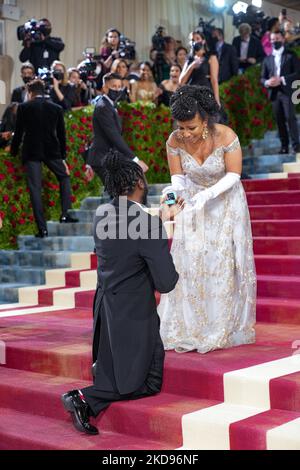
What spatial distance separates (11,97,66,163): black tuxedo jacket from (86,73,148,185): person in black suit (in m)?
0.75

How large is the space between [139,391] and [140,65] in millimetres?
7653

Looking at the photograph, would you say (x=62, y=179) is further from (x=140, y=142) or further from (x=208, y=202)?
(x=208, y=202)

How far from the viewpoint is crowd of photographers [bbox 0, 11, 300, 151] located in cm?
912

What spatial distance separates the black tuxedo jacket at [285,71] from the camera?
979 centimetres

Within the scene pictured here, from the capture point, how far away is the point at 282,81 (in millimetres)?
9797

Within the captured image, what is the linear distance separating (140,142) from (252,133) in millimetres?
1991

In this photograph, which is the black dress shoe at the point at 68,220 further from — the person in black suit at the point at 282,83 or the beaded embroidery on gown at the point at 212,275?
the beaded embroidery on gown at the point at 212,275

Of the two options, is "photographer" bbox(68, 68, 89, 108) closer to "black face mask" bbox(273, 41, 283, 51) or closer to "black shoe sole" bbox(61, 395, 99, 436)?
"black face mask" bbox(273, 41, 283, 51)

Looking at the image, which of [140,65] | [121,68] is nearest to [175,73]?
[140,65]

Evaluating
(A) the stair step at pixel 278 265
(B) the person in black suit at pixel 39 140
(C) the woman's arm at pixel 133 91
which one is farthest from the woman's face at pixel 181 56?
(A) the stair step at pixel 278 265

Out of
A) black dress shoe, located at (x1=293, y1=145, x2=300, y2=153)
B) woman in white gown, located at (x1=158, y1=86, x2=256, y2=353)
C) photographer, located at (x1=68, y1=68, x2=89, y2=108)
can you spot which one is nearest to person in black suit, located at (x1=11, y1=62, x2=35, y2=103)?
photographer, located at (x1=68, y1=68, x2=89, y2=108)

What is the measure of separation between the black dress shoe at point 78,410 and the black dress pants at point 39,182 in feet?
14.5

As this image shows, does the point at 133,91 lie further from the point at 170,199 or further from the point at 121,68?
the point at 170,199

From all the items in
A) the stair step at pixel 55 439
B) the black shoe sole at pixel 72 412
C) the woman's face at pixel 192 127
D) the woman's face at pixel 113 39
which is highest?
the woman's face at pixel 113 39
